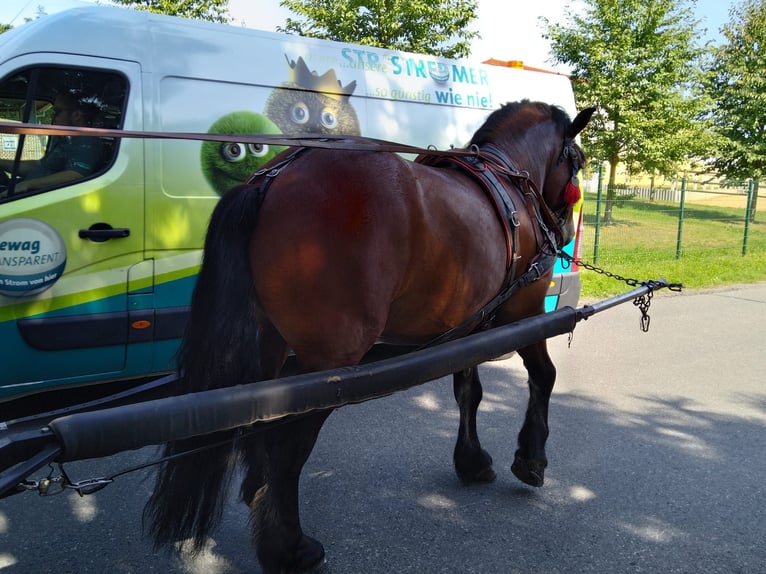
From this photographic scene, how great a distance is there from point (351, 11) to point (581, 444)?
12.2 metres

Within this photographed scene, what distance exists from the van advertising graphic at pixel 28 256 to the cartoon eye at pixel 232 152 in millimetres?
1155

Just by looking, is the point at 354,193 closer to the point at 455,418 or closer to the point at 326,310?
the point at 326,310

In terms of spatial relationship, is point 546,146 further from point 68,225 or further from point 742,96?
point 742,96

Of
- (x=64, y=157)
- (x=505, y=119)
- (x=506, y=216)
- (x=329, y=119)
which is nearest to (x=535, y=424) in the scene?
(x=506, y=216)

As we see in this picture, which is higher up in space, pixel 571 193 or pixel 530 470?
pixel 571 193

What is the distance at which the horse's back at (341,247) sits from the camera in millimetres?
2131

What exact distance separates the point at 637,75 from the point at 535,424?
13300mm

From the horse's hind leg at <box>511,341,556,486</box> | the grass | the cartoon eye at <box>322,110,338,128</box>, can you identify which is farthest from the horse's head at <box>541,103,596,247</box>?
the grass

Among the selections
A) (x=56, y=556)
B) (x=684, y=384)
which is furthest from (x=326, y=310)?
(x=684, y=384)

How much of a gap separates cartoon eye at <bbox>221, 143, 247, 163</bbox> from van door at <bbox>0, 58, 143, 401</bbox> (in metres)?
0.53

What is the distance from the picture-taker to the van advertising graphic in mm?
A: 3381

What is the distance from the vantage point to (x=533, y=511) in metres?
2.97

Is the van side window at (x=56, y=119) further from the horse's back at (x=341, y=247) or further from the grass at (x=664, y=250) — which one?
the grass at (x=664, y=250)

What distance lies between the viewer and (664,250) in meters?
11.7
